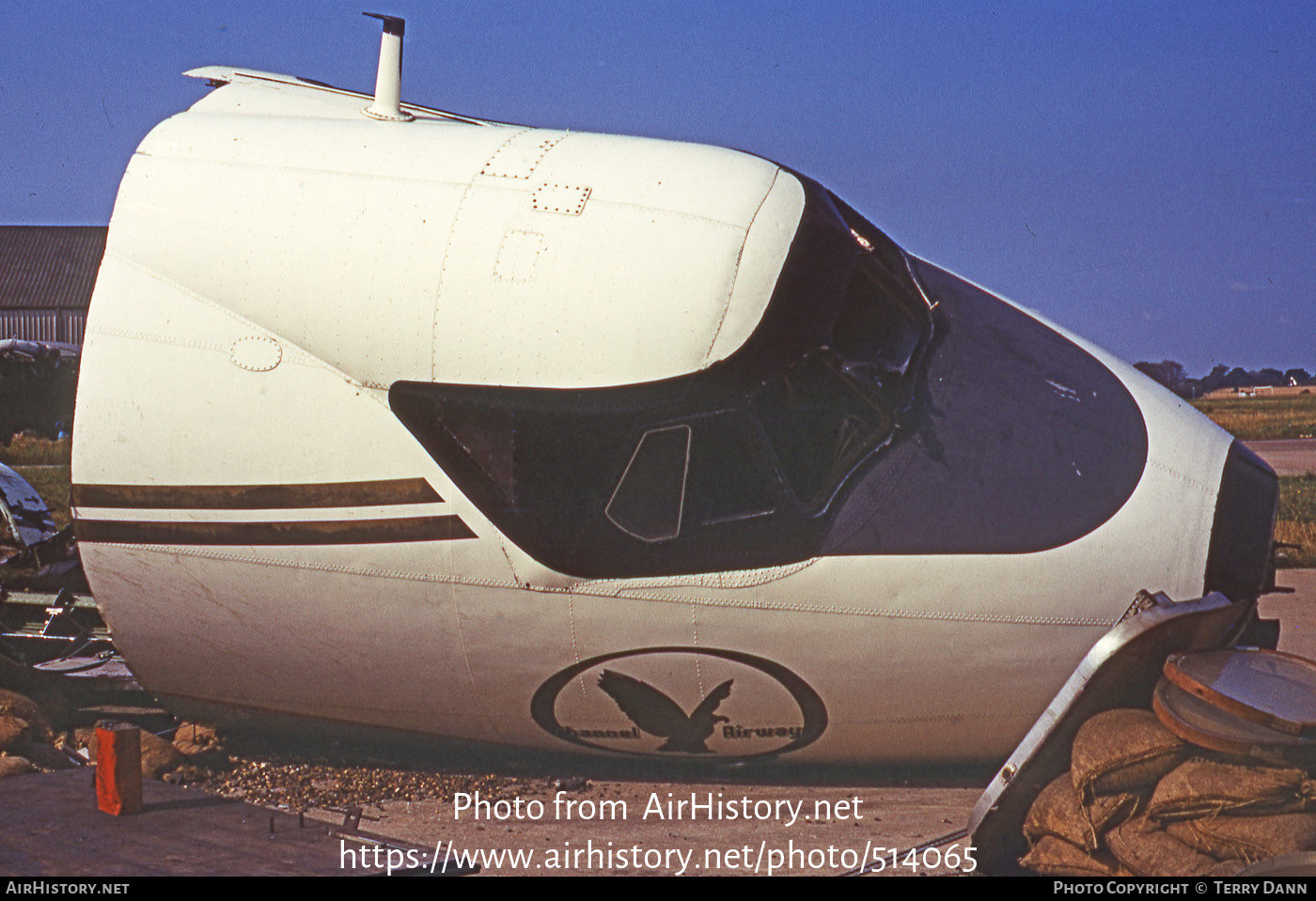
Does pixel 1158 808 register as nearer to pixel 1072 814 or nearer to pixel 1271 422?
pixel 1072 814

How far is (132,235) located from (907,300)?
3835mm

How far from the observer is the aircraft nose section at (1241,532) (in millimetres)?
5172

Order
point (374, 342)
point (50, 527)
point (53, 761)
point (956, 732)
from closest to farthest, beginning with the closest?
point (374, 342) → point (956, 732) → point (53, 761) → point (50, 527)

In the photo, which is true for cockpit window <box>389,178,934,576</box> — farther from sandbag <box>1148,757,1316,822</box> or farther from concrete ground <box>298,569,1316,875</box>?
sandbag <box>1148,757,1316,822</box>

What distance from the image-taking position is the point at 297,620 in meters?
5.27

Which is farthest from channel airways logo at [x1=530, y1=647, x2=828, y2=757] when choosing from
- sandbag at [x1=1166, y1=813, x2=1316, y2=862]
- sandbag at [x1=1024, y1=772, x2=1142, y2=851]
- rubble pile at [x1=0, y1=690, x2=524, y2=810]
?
sandbag at [x1=1166, y1=813, x2=1316, y2=862]

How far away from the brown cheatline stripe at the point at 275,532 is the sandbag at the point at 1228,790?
3174 millimetres

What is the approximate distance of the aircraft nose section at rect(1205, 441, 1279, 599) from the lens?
17.0 feet

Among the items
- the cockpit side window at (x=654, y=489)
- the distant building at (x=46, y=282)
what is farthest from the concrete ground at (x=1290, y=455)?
the distant building at (x=46, y=282)

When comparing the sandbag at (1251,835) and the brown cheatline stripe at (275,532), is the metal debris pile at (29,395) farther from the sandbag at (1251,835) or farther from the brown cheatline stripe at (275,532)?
the sandbag at (1251,835)

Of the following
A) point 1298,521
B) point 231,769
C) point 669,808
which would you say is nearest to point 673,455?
point 669,808

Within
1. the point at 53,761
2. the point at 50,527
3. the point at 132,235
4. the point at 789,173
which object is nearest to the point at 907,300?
the point at 789,173

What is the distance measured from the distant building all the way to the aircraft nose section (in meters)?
35.1
